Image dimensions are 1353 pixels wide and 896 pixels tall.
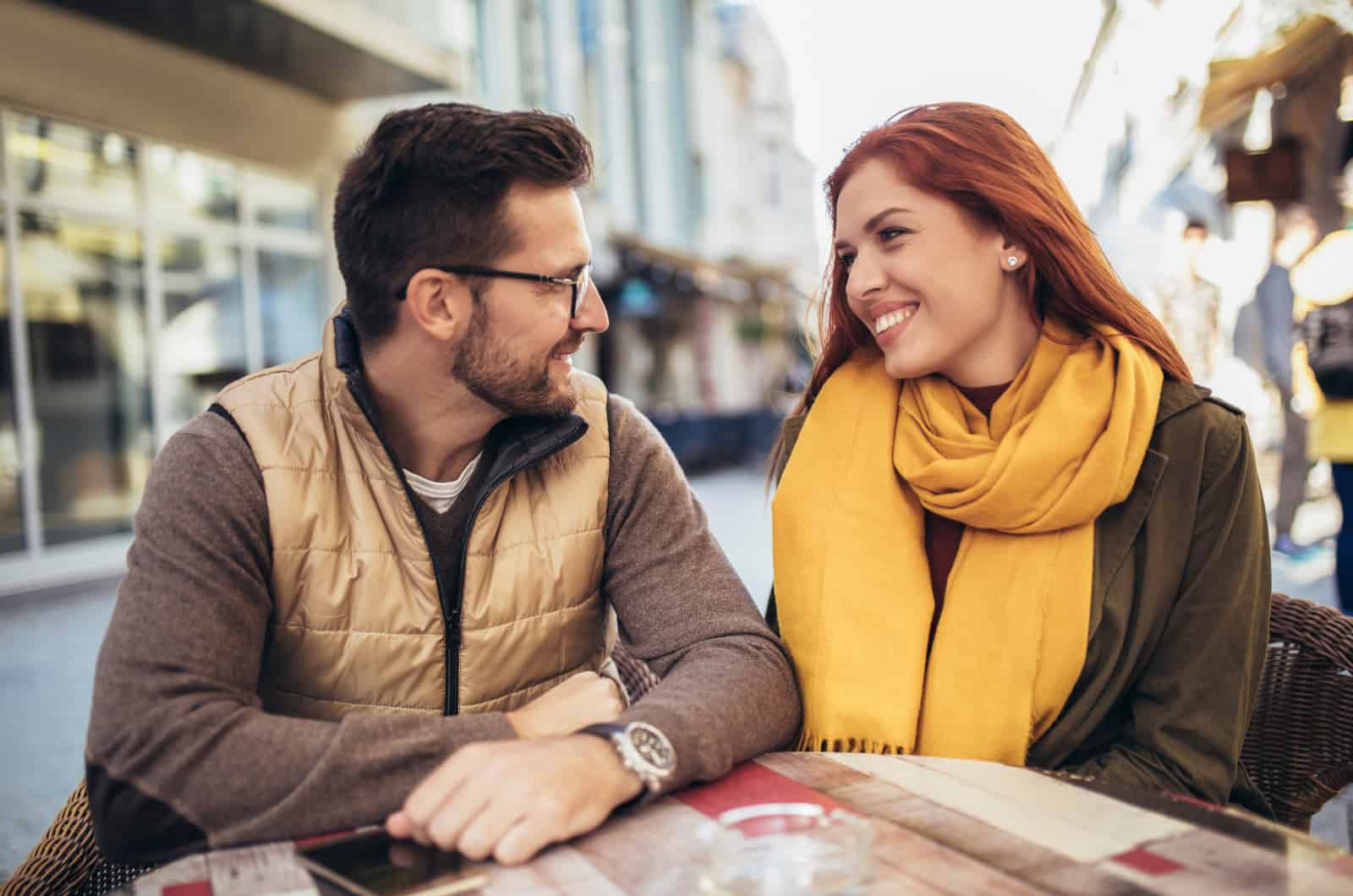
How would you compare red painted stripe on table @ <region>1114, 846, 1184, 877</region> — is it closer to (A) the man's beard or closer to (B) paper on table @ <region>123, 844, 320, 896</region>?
(B) paper on table @ <region>123, 844, 320, 896</region>

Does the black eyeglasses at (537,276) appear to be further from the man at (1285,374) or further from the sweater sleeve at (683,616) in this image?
the man at (1285,374)

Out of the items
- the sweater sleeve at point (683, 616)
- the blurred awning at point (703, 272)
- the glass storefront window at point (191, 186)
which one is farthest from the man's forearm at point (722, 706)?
the blurred awning at point (703, 272)

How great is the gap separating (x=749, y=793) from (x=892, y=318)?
1051 millimetres

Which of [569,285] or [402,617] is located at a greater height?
[569,285]

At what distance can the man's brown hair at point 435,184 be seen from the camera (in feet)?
6.20

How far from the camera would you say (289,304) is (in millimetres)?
10609

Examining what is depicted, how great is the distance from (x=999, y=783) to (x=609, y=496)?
95cm

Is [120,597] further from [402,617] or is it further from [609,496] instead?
[609,496]

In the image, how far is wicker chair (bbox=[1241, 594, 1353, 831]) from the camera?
178 centimetres

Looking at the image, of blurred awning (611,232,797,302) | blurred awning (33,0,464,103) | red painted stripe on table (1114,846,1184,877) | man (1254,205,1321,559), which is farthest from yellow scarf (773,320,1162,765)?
blurred awning (611,232,797,302)

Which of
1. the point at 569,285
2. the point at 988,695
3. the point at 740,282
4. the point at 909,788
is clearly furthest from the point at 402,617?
the point at 740,282

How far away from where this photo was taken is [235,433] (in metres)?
1.77

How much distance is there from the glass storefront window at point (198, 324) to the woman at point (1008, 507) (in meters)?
8.48

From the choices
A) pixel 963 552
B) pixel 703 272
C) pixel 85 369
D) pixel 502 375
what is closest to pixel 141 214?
pixel 85 369
